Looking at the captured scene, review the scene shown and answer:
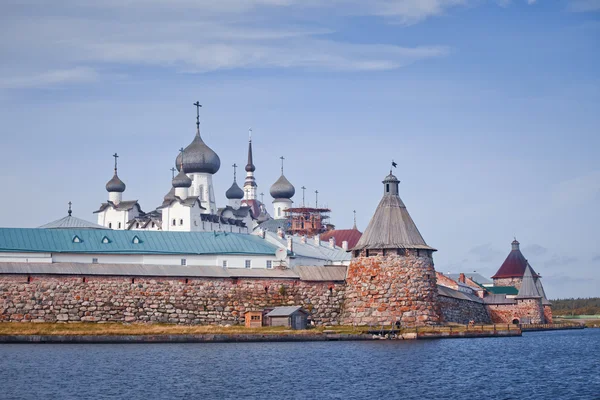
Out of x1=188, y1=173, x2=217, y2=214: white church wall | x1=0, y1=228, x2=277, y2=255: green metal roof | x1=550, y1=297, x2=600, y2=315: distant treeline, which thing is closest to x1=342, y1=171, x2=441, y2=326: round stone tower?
x1=0, y1=228, x2=277, y2=255: green metal roof

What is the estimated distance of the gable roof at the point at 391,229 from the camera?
47625 millimetres

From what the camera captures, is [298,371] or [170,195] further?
[170,195]

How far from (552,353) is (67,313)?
65.9 ft

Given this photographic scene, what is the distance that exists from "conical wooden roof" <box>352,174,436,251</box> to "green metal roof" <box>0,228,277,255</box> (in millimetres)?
7062

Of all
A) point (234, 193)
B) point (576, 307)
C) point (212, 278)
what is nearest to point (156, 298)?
point (212, 278)

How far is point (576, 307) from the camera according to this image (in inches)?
4478

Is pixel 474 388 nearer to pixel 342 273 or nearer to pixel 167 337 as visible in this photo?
pixel 167 337

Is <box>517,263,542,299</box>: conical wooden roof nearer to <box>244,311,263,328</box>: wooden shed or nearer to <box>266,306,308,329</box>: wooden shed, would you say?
<box>266,306,308,329</box>: wooden shed

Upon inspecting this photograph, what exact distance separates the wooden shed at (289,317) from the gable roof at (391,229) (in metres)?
4.45

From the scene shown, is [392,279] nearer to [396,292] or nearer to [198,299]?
[396,292]

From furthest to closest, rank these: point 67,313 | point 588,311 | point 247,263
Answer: point 588,311
point 247,263
point 67,313

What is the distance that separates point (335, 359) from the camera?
1362 inches

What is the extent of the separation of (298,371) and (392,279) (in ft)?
54.7

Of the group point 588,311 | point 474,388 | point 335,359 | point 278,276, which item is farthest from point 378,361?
point 588,311
